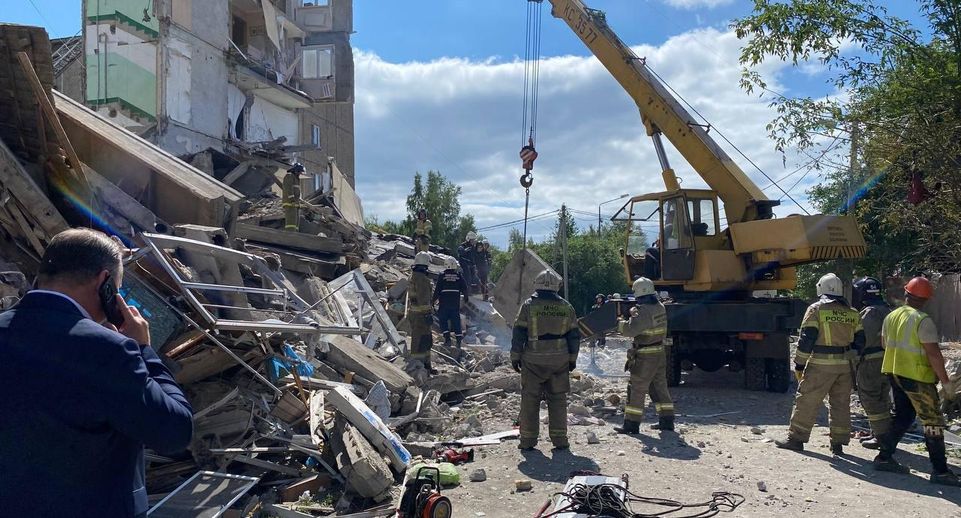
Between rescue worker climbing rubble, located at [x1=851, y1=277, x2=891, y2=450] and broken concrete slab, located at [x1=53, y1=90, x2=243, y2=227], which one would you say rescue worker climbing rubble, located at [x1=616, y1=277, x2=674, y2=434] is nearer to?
rescue worker climbing rubble, located at [x1=851, y1=277, x2=891, y2=450]

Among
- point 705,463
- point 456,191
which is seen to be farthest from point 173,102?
point 456,191

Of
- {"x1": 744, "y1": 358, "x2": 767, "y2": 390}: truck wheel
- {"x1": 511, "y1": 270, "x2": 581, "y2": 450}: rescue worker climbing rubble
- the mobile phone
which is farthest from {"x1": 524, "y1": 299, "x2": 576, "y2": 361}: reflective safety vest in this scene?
the mobile phone

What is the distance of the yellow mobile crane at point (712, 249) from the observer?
36.3ft

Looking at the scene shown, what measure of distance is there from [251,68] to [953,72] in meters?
21.0

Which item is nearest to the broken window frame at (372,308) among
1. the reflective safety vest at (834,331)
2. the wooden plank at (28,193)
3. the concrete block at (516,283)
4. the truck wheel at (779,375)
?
the concrete block at (516,283)

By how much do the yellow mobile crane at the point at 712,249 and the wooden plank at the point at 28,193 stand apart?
715 cm

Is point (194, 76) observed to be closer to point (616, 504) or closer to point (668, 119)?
point (668, 119)

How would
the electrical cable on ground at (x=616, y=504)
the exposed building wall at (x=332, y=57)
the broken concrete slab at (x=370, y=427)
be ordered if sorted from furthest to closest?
the exposed building wall at (x=332, y=57), the broken concrete slab at (x=370, y=427), the electrical cable on ground at (x=616, y=504)

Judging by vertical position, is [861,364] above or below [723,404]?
above

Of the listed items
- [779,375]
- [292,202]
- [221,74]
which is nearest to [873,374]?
[779,375]

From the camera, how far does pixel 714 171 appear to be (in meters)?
12.5

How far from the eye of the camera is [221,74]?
74.8ft

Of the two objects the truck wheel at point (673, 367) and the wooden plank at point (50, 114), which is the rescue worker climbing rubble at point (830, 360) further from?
the wooden plank at point (50, 114)

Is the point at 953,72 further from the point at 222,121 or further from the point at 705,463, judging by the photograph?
the point at 222,121
